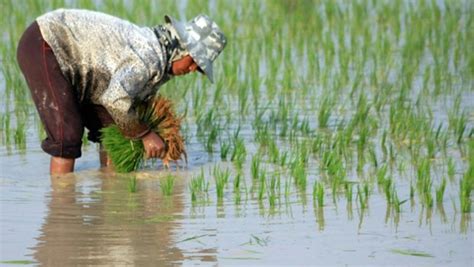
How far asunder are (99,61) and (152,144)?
0.43 metres

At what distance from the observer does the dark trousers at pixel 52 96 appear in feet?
18.2

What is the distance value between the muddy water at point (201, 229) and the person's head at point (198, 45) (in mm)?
497

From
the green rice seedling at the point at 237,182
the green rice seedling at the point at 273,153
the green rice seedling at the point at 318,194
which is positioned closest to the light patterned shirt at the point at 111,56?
the green rice seedling at the point at 237,182

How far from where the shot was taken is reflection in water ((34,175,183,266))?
14.3 ft

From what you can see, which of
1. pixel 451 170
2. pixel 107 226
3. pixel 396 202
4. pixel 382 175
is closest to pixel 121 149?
pixel 107 226

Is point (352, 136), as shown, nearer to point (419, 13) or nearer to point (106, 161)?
point (106, 161)

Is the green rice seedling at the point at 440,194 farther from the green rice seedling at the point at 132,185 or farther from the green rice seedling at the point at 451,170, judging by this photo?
the green rice seedling at the point at 132,185

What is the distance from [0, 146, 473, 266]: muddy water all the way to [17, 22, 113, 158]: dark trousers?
6.8 inches

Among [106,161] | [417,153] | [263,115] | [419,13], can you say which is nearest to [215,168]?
[106,161]

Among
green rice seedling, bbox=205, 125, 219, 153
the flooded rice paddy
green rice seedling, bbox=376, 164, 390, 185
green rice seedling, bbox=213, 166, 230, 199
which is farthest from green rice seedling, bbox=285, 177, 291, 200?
green rice seedling, bbox=205, 125, 219, 153

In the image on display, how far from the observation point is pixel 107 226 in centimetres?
484

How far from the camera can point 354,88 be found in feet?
24.7

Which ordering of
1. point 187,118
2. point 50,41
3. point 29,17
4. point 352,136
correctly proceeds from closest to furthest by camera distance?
point 50,41 < point 352,136 < point 187,118 < point 29,17

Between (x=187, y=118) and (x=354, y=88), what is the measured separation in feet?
3.45
